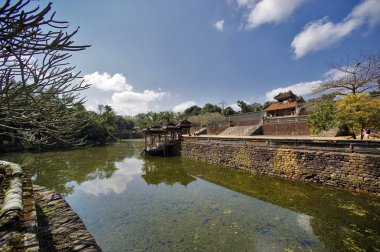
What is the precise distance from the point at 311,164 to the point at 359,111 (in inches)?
124

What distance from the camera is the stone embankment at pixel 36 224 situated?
1.89m

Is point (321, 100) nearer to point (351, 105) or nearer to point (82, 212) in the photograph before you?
point (351, 105)

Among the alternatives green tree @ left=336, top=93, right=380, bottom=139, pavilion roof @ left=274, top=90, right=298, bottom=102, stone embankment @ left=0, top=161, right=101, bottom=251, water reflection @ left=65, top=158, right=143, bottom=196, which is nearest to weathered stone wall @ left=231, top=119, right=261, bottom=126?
green tree @ left=336, top=93, right=380, bottom=139

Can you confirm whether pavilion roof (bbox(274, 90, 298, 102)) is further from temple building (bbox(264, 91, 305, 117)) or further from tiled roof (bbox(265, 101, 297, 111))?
tiled roof (bbox(265, 101, 297, 111))

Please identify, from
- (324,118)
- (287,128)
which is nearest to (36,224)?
(324,118)

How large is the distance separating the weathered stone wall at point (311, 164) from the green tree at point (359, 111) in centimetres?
226

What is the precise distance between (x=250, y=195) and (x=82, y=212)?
6.12m

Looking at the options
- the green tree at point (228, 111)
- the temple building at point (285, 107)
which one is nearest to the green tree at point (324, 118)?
the temple building at point (285, 107)

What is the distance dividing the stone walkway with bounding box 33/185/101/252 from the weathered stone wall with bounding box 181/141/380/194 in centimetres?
883

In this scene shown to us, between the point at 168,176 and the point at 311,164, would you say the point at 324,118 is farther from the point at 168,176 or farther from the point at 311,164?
the point at 168,176

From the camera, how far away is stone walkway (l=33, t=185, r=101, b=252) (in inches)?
107

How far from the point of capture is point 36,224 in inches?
87.2

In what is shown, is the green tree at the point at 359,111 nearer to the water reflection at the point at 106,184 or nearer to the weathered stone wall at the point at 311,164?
the weathered stone wall at the point at 311,164

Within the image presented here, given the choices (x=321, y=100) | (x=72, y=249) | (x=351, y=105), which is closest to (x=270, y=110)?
(x=321, y=100)
